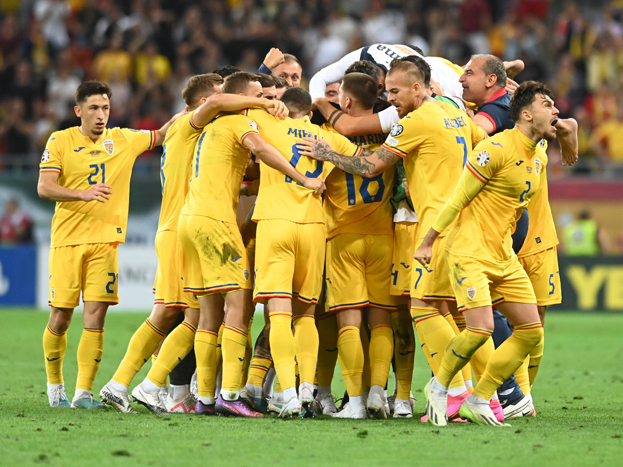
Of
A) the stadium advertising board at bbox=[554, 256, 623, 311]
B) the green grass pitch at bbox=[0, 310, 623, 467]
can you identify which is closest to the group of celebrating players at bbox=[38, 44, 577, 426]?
the green grass pitch at bbox=[0, 310, 623, 467]

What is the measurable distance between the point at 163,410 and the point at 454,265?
2.55 m

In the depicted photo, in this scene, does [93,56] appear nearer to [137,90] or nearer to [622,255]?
[137,90]

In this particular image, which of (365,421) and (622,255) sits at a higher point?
(622,255)

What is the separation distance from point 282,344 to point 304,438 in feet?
3.28

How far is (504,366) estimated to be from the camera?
6328 mm

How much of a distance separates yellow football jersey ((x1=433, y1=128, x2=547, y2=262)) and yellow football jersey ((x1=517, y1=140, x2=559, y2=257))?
1158mm

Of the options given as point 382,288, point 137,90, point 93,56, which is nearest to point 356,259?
point 382,288

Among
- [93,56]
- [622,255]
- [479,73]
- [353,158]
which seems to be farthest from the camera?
[93,56]

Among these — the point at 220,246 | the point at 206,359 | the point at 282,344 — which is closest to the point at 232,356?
the point at 206,359

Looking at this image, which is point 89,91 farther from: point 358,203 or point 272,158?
point 358,203

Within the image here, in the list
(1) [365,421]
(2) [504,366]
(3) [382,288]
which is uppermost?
(3) [382,288]

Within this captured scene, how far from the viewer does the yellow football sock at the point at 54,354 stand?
7.51 meters

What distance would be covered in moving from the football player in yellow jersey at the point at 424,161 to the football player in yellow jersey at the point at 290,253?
0.78ft

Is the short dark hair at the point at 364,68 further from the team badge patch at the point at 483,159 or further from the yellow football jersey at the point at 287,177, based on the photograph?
the team badge patch at the point at 483,159
